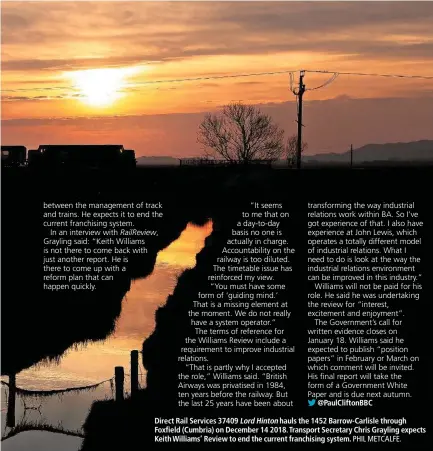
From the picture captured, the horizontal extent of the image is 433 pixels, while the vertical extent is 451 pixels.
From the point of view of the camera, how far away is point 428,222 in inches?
1423

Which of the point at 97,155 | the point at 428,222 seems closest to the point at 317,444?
the point at 428,222

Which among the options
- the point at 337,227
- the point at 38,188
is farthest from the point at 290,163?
the point at 337,227

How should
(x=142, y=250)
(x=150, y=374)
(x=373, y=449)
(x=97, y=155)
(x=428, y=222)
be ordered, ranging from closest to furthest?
(x=373, y=449), (x=150, y=374), (x=428, y=222), (x=142, y=250), (x=97, y=155)

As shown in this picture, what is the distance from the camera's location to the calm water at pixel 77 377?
18.9 m

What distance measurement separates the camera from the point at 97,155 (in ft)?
263

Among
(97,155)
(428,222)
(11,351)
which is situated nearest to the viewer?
(11,351)

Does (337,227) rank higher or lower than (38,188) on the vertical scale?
lower

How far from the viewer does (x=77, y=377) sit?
76.3 feet

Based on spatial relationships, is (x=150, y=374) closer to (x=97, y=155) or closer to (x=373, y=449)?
(x=373, y=449)

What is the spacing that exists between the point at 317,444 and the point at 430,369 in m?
4.45

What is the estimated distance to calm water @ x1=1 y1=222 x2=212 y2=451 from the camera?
1892 centimetres

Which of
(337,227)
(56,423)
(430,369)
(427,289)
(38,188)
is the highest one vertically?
(38,188)

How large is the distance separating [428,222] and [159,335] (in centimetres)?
1511

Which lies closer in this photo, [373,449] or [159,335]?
[373,449]
